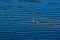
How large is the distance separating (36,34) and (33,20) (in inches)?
15.1

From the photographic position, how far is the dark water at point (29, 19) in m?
6.15

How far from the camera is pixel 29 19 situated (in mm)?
6188

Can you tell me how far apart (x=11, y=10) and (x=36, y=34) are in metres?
0.91

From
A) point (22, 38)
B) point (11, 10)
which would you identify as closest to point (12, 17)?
point (11, 10)

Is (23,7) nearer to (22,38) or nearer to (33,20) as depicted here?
(33,20)

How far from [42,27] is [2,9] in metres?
1.15

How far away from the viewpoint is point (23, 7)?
6168 mm

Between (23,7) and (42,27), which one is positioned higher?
(23,7)

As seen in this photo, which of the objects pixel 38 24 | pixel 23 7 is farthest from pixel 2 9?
pixel 38 24

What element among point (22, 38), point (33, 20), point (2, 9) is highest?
point (2, 9)

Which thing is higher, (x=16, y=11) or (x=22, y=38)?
(x=16, y=11)

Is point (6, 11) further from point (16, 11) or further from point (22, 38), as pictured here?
point (22, 38)

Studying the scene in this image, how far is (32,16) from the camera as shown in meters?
6.18

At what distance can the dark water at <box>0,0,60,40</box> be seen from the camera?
6152 millimetres
